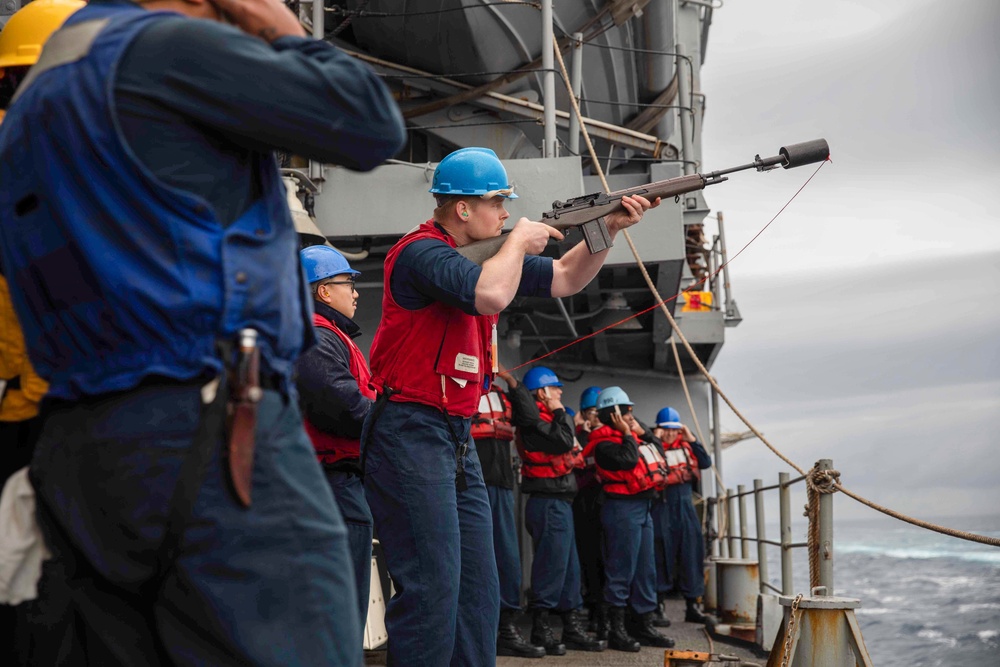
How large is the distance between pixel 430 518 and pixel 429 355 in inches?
21.5

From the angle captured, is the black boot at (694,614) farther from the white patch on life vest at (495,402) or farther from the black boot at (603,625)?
the white patch on life vest at (495,402)

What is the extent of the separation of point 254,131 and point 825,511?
11.8 ft

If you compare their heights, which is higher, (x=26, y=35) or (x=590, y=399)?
(x=26, y=35)

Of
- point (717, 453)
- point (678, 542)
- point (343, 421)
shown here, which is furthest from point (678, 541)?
point (343, 421)

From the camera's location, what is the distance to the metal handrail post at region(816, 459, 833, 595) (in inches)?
175

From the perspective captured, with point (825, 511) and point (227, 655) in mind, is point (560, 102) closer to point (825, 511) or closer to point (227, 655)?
point (825, 511)

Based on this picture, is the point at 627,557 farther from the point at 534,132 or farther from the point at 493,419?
the point at 534,132

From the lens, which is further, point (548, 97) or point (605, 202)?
point (548, 97)

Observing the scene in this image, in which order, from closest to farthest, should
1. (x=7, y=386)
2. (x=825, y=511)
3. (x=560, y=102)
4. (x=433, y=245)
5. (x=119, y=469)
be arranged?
(x=119, y=469), (x=7, y=386), (x=433, y=245), (x=825, y=511), (x=560, y=102)

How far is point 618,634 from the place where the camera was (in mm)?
7824

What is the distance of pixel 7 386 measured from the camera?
6.54 ft

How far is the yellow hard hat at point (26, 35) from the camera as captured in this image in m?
2.42

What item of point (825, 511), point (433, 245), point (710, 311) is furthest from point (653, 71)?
point (433, 245)

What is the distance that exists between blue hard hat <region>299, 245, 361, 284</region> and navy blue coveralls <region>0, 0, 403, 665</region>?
2916 millimetres
